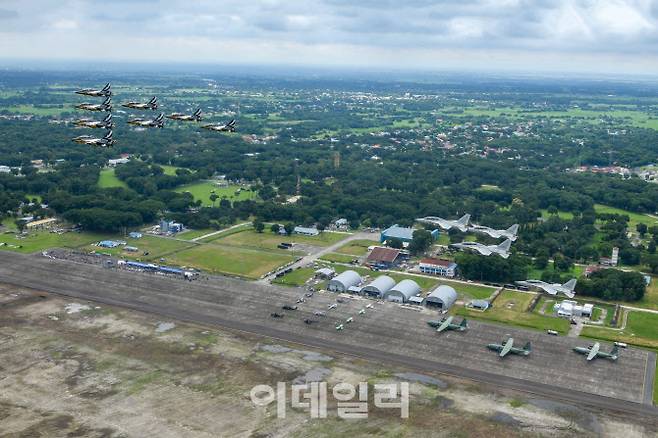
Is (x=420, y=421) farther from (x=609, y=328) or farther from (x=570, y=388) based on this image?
(x=609, y=328)

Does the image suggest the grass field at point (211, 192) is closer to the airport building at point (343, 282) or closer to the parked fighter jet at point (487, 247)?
the parked fighter jet at point (487, 247)

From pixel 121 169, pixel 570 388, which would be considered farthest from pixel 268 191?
pixel 570 388

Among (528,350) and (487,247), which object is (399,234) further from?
(528,350)

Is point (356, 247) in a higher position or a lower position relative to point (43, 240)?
higher

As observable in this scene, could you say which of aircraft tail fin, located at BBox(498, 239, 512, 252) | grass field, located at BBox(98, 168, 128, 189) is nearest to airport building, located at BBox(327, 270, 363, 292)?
aircraft tail fin, located at BBox(498, 239, 512, 252)

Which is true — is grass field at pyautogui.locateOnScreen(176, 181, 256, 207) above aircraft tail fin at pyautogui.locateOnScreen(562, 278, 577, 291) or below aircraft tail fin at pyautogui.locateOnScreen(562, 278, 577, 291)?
below

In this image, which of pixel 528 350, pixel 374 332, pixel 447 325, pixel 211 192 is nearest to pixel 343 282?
pixel 374 332

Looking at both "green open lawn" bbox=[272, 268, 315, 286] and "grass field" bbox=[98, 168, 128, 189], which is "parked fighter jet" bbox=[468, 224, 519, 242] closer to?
"green open lawn" bbox=[272, 268, 315, 286]
